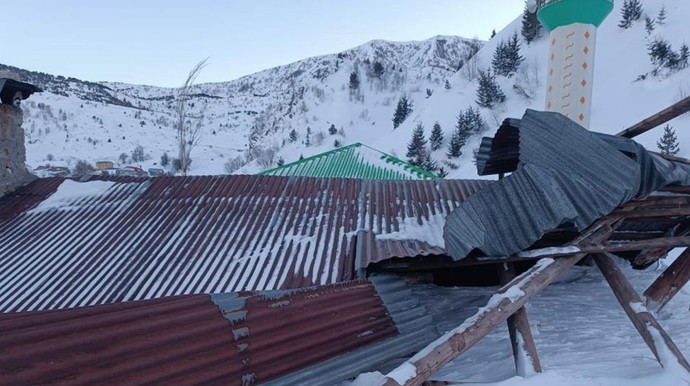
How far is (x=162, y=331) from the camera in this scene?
2717 millimetres

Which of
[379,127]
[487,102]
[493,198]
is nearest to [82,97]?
[379,127]

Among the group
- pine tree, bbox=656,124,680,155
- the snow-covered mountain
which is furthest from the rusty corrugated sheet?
the snow-covered mountain

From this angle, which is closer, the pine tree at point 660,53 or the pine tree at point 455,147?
the pine tree at point 660,53

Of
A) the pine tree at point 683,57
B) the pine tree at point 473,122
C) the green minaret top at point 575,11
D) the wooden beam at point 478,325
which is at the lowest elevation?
the wooden beam at point 478,325

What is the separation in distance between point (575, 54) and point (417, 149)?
17.2 meters

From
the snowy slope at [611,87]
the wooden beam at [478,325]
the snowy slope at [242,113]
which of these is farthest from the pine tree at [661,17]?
the wooden beam at [478,325]

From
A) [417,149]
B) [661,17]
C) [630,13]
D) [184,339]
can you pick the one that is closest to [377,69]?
[417,149]

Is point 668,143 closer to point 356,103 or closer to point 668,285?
point 668,285

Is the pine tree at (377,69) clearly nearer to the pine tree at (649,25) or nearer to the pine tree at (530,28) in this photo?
the pine tree at (530,28)

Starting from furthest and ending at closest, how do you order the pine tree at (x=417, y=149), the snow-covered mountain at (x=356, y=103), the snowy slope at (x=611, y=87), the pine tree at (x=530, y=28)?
the pine tree at (x=530, y=28) < the pine tree at (x=417, y=149) < the snow-covered mountain at (x=356, y=103) < the snowy slope at (x=611, y=87)

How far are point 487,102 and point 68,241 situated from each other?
29508 mm

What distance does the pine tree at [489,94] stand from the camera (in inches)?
1218

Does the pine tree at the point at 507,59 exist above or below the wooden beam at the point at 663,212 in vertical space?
above

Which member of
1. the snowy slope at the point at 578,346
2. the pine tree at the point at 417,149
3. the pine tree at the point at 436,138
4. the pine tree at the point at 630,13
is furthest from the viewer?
the pine tree at the point at 630,13
